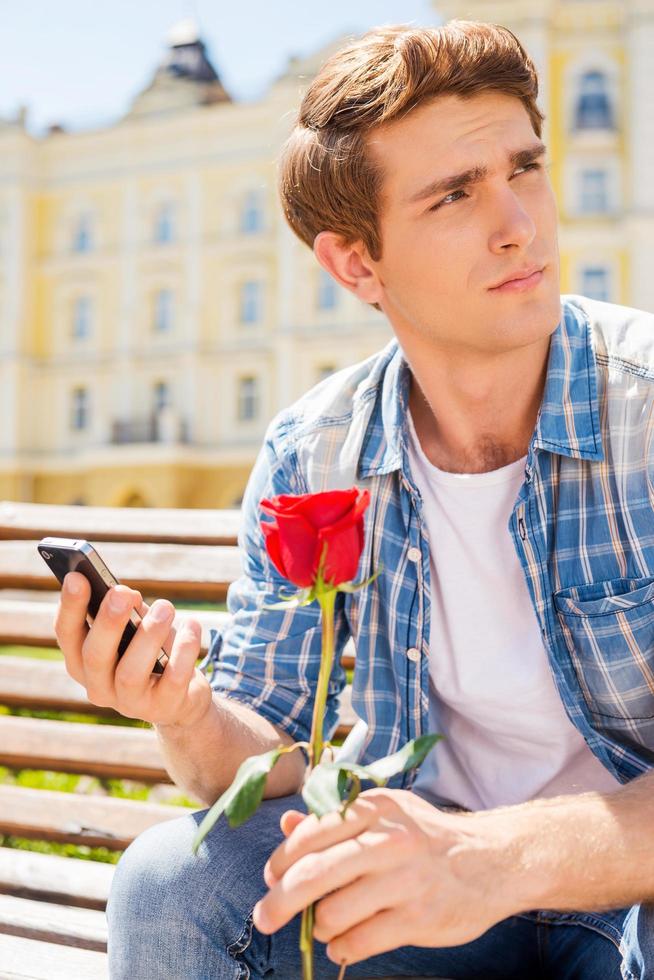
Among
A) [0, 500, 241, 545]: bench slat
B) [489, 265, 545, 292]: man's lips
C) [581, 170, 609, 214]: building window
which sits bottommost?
[0, 500, 241, 545]: bench slat

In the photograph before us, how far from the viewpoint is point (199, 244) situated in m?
23.9

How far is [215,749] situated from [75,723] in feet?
3.19

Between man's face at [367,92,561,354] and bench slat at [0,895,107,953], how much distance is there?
1244mm

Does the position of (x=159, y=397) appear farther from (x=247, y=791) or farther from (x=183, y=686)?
(x=247, y=791)

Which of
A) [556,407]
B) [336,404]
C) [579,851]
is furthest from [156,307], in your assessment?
[579,851]

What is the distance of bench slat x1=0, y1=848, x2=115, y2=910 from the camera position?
6.73ft

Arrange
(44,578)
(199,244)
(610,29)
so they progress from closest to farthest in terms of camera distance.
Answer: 1. (44,578)
2. (610,29)
3. (199,244)

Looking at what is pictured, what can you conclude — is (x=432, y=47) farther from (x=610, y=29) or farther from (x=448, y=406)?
(x=610, y=29)

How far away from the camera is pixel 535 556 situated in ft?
5.11

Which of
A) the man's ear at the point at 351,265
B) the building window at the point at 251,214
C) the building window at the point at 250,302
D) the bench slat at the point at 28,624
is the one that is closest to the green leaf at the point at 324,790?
the man's ear at the point at 351,265

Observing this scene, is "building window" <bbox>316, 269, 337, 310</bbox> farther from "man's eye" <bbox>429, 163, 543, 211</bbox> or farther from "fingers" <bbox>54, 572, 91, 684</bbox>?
"fingers" <bbox>54, 572, 91, 684</bbox>

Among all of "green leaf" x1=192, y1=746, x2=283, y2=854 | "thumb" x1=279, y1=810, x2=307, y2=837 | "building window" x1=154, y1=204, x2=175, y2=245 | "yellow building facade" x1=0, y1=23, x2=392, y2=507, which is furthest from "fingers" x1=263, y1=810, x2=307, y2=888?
"building window" x1=154, y1=204, x2=175, y2=245

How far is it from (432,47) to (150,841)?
1328 millimetres

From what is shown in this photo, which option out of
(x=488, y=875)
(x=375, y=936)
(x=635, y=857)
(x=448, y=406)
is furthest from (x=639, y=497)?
(x=375, y=936)
